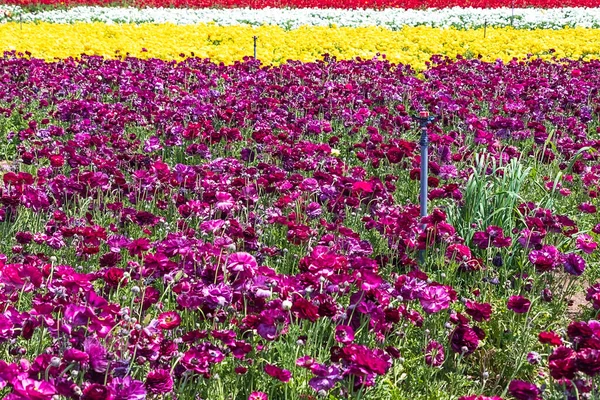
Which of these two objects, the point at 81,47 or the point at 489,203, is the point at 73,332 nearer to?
the point at 489,203

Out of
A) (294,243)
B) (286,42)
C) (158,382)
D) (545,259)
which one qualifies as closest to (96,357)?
(158,382)

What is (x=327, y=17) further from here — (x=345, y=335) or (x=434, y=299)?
(x=345, y=335)

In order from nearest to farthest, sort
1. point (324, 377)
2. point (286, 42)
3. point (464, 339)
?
point (324, 377) → point (464, 339) → point (286, 42)

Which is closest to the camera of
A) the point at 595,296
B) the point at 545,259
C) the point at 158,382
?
the point at 158,382

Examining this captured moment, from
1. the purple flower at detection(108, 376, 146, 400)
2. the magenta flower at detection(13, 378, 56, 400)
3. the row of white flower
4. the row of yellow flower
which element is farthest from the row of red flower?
the magenta flower at detection(13, 378, 56, 400)

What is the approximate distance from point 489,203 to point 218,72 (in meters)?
5.63

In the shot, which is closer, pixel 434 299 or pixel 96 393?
pixel 96 393

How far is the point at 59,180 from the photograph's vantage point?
4.54m

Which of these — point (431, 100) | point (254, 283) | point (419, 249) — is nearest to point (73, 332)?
point (254, 283)

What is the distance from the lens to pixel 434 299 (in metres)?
3.08

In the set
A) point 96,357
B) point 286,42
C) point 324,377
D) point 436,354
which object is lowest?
point 436,354

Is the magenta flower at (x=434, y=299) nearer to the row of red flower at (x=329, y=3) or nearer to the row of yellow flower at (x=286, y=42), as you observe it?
the row of yellow flower at (x=286, y=42)

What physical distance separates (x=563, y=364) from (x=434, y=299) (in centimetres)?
69

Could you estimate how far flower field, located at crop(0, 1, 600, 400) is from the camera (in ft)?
8.99
